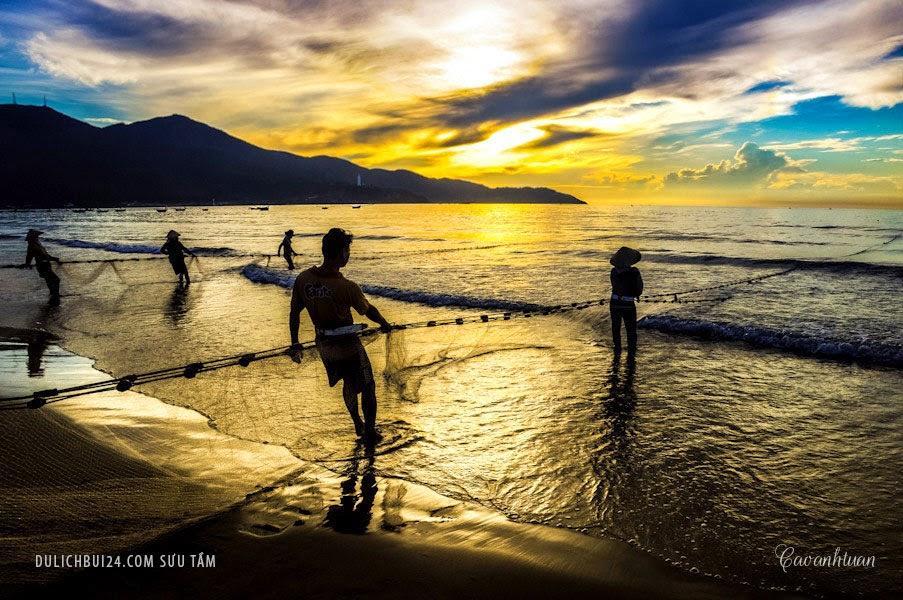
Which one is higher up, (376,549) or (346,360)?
(346,360)

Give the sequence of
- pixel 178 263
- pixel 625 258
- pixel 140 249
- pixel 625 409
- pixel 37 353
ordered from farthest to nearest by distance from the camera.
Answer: pixel 140 249, pixel 178 263, pixel 37 353, pixel 625 258, pixel 625 409

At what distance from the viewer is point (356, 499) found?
15.7 ft

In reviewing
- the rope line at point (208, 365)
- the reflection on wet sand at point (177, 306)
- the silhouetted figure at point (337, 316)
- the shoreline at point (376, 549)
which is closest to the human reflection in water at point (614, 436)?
the shoreline at point (376, 549)

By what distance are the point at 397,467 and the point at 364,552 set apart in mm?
1596

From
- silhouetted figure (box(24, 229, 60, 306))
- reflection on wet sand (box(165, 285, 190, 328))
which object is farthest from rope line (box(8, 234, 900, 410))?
silhouetted figure (box(24, 229, 60, 306))

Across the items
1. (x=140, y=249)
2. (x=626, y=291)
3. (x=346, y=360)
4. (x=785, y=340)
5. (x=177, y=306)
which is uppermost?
(x=140, y=249)

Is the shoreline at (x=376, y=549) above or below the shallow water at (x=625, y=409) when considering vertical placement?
below

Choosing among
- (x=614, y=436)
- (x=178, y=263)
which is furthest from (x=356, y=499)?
(x=178, y=263)

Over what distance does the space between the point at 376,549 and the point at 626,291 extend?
25.1ft

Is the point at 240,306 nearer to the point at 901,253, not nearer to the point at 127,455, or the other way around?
the point at 127,455

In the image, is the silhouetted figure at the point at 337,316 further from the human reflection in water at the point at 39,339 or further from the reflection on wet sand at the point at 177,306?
the reflection on wet sand at the point at 177,306

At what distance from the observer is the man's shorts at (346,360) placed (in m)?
5.58

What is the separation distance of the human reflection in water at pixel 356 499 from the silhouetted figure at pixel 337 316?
17.9 inches

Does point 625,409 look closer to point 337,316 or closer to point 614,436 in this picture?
point 614,436
